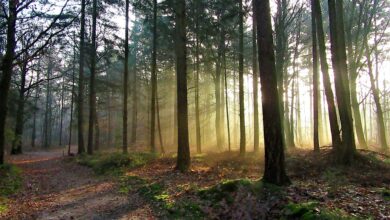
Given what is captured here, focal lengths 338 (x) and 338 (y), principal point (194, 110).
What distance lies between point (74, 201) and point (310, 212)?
6.73 meters

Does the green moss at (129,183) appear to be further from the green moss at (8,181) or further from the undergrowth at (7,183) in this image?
the green moss at (8,181)

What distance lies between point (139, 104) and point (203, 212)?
112ft

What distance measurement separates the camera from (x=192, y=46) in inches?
881

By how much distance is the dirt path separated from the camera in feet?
27.2

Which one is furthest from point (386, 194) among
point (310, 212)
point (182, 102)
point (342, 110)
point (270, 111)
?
point (182, 102)

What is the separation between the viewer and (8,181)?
1212 centimetres

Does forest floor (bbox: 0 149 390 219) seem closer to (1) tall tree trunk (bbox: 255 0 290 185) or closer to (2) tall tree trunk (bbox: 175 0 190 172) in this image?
(1) tall tree trunk (bbox: 255 0 290 185)

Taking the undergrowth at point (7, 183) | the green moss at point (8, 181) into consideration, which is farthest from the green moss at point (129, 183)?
the green moss at point (8, 181)

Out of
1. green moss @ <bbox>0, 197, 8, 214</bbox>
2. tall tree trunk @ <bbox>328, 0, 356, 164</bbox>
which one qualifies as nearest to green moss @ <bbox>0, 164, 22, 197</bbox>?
green moss @ <bbox>0, 197, 8, 214</bbox>

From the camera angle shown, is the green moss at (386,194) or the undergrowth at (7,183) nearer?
the green moss at (386,194)

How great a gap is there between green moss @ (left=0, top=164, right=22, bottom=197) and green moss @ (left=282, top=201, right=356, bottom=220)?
28.1 ft

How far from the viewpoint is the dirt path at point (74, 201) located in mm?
8281

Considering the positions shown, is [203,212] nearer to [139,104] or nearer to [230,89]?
[230,89]

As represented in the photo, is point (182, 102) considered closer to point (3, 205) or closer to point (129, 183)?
point (129, 183)
